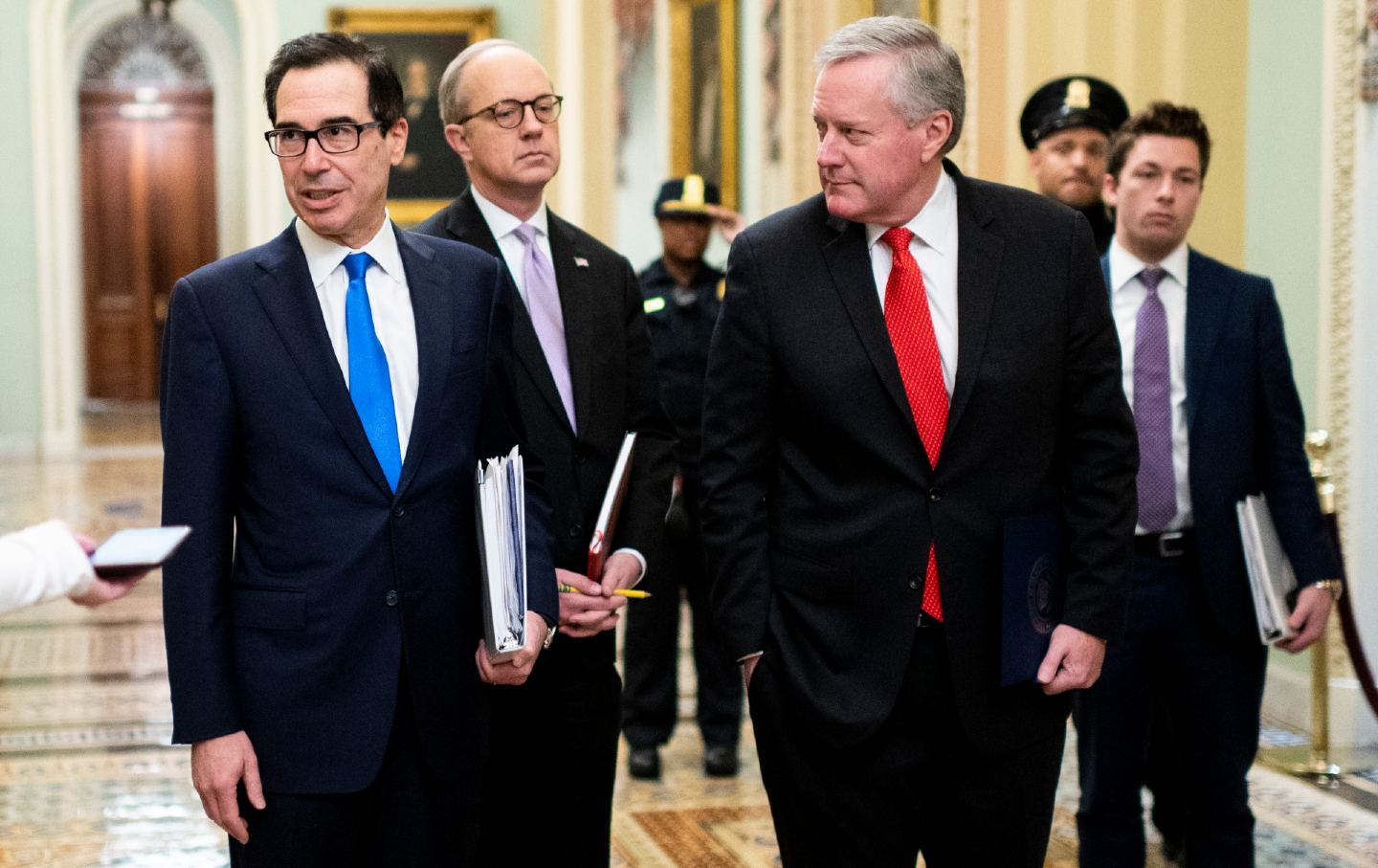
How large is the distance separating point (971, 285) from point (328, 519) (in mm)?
1091

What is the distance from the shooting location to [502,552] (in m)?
2.58

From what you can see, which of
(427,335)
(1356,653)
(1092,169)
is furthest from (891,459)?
(1356,653)

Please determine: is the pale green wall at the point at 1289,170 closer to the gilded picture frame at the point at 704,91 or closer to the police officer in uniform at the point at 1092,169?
the police officer in uniform at the point at 1092,169

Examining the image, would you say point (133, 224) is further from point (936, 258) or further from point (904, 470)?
point (904, 470)

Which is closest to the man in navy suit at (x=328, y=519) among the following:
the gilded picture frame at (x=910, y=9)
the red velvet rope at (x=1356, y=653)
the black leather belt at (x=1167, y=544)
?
the black leather belt at (x=1167, y=544)

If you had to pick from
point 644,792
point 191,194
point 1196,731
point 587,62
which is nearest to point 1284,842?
point 1196,731

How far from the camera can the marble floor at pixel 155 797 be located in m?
4.81

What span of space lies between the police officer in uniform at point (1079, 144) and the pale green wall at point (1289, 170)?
1671mm

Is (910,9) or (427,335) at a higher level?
(910,9)

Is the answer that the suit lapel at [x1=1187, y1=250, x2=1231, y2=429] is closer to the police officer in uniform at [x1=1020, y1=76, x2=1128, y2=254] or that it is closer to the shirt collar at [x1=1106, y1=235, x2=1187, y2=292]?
the shirt collar at [x1=1106, y1=235, x2=1187, y2=292]

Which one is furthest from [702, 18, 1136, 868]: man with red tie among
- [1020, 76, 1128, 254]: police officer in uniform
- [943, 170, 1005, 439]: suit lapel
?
[1020, 76, 1128, 254]: police officer in uniform

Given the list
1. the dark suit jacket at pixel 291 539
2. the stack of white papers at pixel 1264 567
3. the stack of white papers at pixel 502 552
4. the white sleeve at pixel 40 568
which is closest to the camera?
the white sleeve at pixel 40 568

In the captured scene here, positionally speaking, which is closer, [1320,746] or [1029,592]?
[1029,592]

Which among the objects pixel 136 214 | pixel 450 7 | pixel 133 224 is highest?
pixel 450 7
